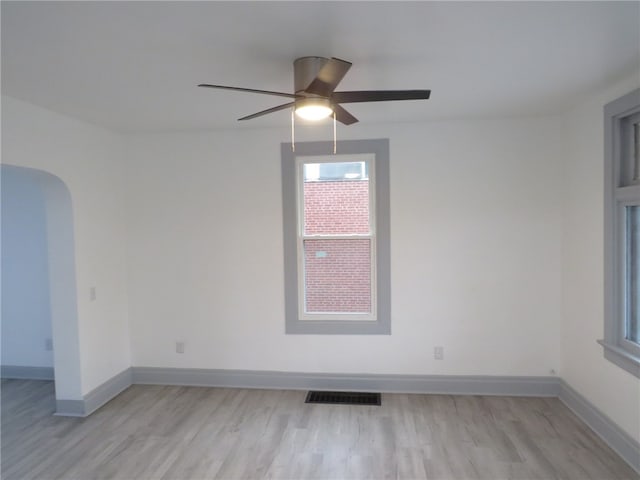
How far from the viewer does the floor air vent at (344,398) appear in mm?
3512

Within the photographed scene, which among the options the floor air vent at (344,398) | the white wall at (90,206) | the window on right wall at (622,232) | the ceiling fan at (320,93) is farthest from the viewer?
the floor air vent at (344,398)

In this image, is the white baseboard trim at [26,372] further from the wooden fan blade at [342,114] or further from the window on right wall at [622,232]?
the window on right wall at [622,232]

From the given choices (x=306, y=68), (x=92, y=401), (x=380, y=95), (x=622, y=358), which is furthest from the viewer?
(x=92, y=401)

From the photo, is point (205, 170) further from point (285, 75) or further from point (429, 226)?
point (429, 226)

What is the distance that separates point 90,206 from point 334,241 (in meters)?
2.24

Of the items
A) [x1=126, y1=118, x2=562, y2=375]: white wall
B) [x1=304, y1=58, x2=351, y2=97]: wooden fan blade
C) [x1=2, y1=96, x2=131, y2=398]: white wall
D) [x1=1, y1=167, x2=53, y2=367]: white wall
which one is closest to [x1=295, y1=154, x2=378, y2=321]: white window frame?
[x1=126, y1=118, x2=562, y2=375]: white wall

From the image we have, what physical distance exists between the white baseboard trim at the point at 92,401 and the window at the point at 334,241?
1739 millimetres

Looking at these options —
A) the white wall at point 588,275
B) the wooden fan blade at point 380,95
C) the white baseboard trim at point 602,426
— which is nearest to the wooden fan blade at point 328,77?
the wooden fan blade at point 380,95

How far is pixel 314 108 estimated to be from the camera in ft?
6.98

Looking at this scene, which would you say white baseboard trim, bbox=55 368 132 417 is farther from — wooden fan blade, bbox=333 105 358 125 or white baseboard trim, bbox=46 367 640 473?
wooden fan blade, bbox=333 105 358 125

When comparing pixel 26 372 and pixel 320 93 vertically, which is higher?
pixel 320 93

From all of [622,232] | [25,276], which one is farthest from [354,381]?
[25,276]

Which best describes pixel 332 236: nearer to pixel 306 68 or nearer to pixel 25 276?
pixel 306 68

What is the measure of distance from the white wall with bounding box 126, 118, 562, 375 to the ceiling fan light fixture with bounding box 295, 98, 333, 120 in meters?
1.48
